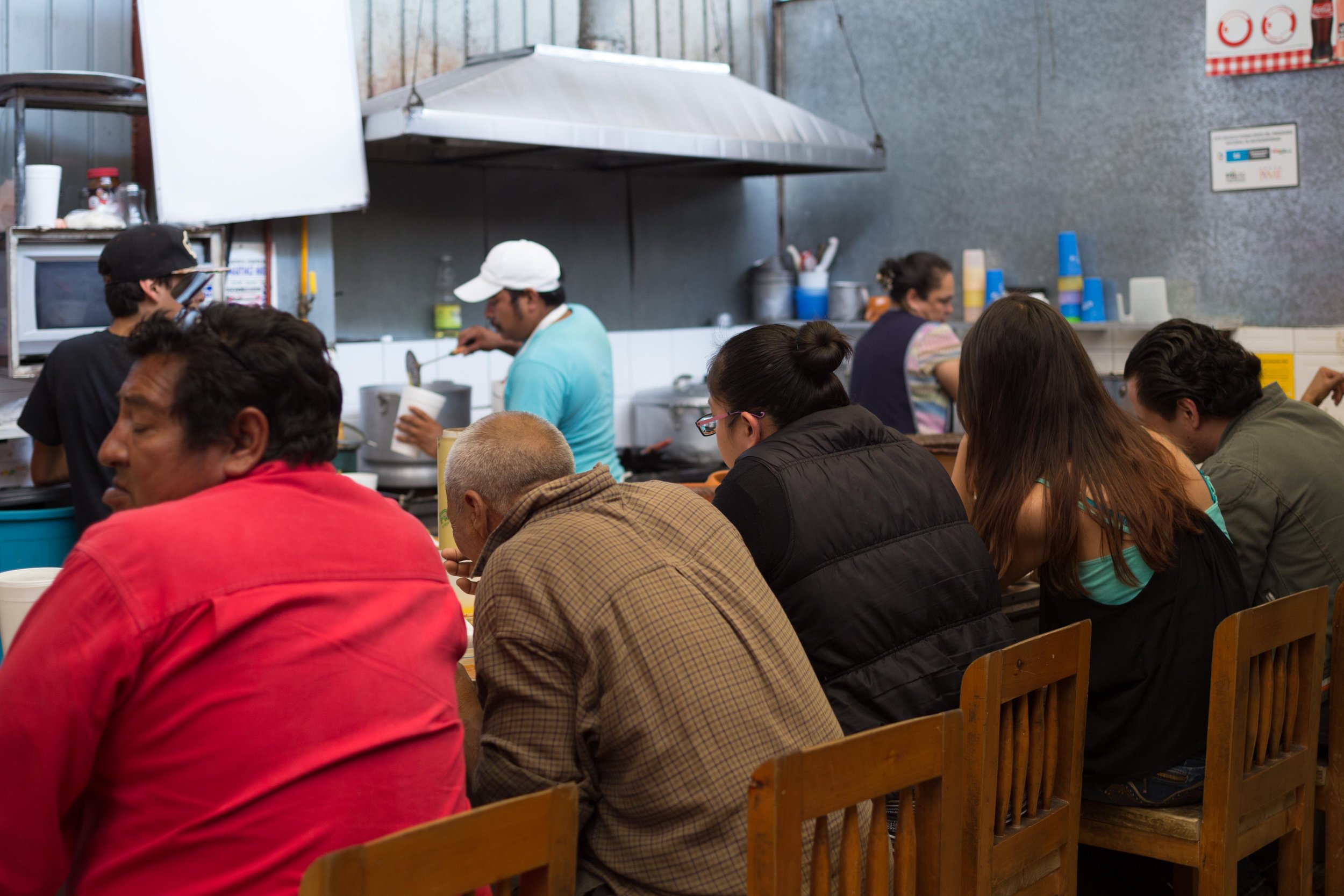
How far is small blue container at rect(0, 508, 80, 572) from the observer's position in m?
3.34

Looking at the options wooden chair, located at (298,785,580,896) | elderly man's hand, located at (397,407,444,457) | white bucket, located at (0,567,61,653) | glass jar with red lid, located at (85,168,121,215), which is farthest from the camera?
glass jar with red lid, located at (85,168,121,215)

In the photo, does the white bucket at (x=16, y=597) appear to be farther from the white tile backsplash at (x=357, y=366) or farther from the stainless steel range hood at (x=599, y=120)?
the white tile backsplash at (x=357, y=366)

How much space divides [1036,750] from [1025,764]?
37 millimetres

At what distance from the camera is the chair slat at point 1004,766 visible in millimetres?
1805

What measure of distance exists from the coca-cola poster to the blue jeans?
3.68 meters

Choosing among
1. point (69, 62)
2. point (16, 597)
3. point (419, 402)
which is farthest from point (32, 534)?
point (16, 597)

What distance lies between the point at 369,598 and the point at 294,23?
11.5 feet

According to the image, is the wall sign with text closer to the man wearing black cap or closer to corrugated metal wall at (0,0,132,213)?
the man wearing black cap

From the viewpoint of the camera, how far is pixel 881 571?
1.88 m

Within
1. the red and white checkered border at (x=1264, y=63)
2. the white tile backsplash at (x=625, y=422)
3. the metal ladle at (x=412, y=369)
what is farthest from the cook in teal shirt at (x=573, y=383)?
the red and white checkered border at (x=1264, y=63)

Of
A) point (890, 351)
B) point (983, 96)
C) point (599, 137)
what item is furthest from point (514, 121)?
point (983, 96)

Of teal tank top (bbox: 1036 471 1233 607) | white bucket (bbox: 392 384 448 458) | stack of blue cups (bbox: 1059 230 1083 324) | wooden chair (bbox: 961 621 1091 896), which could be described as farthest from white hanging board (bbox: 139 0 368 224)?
wooden chair (bbox: 961 621 1091 896)

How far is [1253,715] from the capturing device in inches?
82.6

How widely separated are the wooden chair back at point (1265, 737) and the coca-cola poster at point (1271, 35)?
11.3 feet
